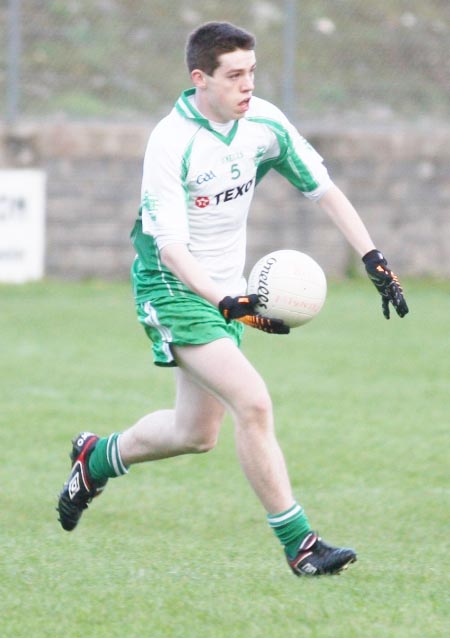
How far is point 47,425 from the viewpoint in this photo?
8789 millimetres

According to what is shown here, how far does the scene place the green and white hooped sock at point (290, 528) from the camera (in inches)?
203

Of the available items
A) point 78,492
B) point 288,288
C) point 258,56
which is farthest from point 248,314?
point 258,56

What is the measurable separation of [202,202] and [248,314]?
657 mm

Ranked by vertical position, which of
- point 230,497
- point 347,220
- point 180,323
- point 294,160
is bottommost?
point 230,497

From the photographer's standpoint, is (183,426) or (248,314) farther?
(183,426)

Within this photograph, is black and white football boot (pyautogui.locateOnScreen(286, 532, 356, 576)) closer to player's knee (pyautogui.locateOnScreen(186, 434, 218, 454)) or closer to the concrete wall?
player's knee (pyautogui.locateOnScreen(186, 434, 218, 454))

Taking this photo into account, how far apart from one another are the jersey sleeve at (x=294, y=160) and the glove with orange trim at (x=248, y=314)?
2.84 feet

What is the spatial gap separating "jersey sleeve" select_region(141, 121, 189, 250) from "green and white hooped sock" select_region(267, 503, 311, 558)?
1095mm

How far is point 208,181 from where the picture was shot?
5422mm

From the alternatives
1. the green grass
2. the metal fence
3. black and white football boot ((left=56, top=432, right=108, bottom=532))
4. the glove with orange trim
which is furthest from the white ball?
the metal fence

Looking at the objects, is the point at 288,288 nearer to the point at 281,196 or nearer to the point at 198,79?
the point at 198,79

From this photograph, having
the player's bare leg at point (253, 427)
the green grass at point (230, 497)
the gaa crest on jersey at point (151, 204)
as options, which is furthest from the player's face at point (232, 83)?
the green grass at point (230, 497)

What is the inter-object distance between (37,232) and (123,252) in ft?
3.84

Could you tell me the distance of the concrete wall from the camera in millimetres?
16656
